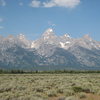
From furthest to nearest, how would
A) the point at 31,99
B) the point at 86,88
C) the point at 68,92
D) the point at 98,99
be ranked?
the point at 86,88 → the point at 68,92 → the point at 98,99 → the point at 31,99

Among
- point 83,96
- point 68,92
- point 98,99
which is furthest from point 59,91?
point 98,99

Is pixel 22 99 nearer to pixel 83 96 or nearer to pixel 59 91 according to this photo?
pixel 83 96

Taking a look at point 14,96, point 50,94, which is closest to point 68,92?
point 50,94

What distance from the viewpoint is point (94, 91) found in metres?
31.7

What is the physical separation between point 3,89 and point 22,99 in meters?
10.5

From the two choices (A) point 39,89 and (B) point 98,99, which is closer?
(B) point 98,99

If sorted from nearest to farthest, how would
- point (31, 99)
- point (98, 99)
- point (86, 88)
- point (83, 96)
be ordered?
point (31, 99), point (98, 99), point (83, 96), point (86, 88)

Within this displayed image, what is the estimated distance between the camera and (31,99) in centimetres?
2339

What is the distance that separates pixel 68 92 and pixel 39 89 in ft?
17.0

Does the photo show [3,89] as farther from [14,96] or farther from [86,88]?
[86,88]

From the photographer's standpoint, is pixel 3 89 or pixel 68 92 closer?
pixel 68 92

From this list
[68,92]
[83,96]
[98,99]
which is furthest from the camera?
[68,92]

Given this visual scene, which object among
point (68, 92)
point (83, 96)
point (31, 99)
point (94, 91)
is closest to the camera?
point (31, 99)

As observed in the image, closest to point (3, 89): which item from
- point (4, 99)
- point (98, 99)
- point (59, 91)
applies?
point (59, 91)
